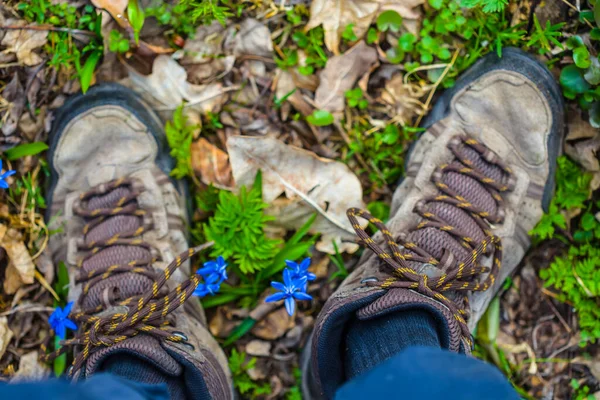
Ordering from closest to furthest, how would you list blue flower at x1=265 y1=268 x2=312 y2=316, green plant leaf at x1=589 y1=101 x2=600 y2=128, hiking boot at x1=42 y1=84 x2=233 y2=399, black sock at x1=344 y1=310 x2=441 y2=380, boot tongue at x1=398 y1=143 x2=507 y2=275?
1. black sock at x1=344 y1=310 x2=441 y2=380
2. hiking boot at x1=42 y1=84 x2=233 y2=399
3. blue flower at x1=265 y1=268 x2=312 y2=316
4. boot tongue at x1=398 y1=143 x2=507 y2=275
5. green plant leaf at x1=589 y1=101 x2=600 y2=128

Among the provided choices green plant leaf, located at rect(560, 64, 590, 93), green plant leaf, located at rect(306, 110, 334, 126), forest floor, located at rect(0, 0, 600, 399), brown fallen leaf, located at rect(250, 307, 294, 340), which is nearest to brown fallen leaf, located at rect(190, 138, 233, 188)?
forest floor, located at rect(0, 0, 600, 399)

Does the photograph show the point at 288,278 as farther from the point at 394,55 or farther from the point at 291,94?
the point at 394,55

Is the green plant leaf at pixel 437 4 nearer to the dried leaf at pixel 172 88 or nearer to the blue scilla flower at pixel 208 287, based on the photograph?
the dried leaf at pixel 172 88

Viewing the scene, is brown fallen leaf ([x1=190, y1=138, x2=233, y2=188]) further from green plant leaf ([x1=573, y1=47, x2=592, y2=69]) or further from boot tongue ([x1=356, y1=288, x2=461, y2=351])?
green plant leaf ([x1=573, y1=47, x2=592, y2=69])

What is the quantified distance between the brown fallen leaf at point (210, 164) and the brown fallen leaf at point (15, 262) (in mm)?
987

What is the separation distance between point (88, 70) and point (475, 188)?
212 cm

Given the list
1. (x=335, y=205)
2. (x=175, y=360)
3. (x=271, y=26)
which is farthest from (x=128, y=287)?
(x=271, y=26)

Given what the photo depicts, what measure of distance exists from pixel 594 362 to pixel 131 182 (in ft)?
8.57

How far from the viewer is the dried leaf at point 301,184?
3055 millimetres

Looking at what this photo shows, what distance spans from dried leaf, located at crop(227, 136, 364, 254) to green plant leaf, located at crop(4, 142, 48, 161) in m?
1.02

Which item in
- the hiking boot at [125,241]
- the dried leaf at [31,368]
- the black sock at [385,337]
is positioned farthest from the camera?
the dried leaf at [31,368]

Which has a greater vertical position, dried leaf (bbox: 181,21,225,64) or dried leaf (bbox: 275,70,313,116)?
dried leaf (bbox: 181,21,225,64)

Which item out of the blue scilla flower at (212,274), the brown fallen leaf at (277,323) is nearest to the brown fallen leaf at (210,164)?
the blue scilla flower at (212,274)

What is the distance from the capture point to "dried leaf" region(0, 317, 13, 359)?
2979 millimetres
